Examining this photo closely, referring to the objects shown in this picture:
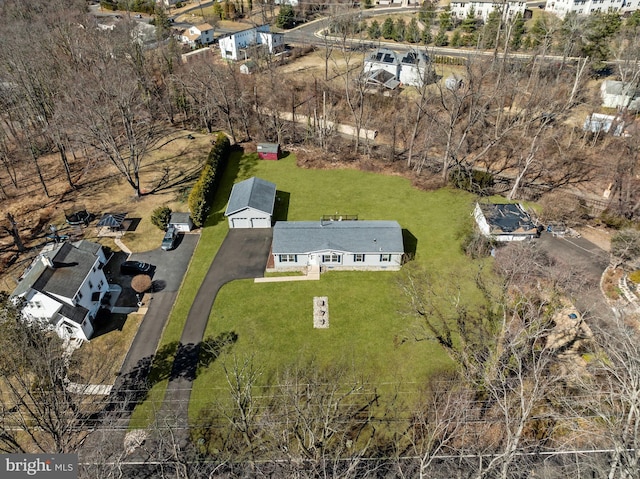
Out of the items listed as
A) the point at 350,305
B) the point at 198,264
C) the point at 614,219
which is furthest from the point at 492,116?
the point at 198,264

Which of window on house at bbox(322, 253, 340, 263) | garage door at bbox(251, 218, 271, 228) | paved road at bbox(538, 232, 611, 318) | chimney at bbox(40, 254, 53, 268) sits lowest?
paved road at bbox(538, 232, 611, 318)

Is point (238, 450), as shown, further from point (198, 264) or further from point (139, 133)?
point (139, 133)

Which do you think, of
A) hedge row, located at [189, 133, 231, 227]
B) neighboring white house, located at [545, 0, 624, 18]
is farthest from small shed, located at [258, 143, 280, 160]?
neighboring white house, located at [545, 0, 624, 18]

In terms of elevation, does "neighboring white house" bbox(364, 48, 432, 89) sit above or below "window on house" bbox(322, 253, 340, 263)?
above

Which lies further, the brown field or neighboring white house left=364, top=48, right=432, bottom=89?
neighboring white house left=364, top=48, right=432, bottom=89

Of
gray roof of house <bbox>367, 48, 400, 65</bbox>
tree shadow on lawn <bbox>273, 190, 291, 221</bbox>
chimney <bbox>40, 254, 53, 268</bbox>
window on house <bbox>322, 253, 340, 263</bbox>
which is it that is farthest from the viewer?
gray roof of house <bbox>367, 48, 400, 65</bbox>

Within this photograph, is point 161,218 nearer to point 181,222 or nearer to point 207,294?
point 181,222

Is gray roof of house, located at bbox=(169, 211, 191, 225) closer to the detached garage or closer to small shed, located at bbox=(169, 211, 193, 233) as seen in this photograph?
small shed, located at bbox=(169, 211, 193, 233)

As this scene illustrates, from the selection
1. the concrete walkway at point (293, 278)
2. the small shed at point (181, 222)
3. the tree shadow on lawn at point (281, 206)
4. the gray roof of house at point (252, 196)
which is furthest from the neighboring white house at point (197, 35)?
the concrete walkway at point (293, 278)
